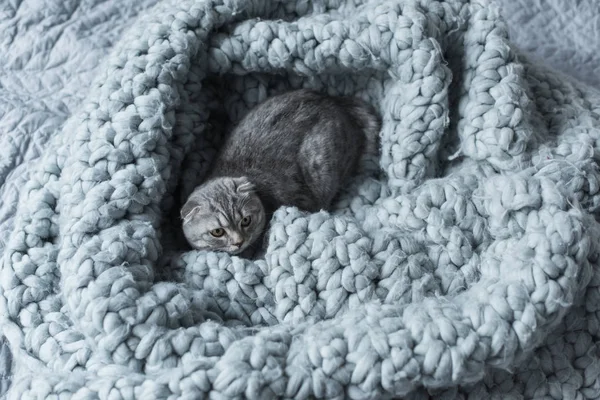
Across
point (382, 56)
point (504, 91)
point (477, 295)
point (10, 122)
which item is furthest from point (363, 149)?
point (10, 122)

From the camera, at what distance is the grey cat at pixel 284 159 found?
4.22ft

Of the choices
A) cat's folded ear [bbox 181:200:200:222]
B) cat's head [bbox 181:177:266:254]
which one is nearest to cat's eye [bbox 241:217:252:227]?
cat's head [bbox 181:177:266:254]

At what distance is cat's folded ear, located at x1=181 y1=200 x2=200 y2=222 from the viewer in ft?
4.00

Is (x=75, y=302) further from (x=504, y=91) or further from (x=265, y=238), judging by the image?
(x=504, y=91)

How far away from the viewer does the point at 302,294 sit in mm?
1053

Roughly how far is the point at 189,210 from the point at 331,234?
0.29 metres

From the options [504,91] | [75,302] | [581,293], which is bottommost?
[581,293]

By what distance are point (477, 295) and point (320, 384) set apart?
0.92 feet

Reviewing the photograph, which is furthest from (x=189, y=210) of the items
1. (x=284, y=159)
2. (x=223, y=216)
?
(x=284, y=159)

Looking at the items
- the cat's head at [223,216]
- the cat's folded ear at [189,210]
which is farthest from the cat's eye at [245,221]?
the cat's folded ear at [189,210]

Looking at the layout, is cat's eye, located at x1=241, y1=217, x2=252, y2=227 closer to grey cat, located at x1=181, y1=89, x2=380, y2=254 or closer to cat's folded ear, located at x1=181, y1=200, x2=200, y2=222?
grey cat, located at x1=181, y1=89, x2=380, y2=254

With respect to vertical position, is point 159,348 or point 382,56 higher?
point 382,56

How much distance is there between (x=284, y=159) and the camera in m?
1.36

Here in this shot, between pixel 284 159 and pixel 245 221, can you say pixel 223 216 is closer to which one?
pixel 245 221
